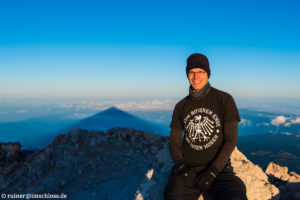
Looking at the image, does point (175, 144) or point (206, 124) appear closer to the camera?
point (206, 124)

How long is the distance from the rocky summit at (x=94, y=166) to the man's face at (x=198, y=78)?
7.61 feet

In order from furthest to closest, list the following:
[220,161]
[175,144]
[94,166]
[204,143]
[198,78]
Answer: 1. [94,166]
2. [175,144]
3. [198,78]
4. [204,143]
5. [220,161]

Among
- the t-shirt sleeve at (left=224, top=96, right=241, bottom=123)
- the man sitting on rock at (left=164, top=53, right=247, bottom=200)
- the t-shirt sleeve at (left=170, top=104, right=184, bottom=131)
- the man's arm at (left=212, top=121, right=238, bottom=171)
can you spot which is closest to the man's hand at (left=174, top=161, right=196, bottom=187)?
the man sitting on rock at (left=164, top=53, right=247, bottom=200)

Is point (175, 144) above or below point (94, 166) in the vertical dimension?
above

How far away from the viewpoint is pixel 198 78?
336cm

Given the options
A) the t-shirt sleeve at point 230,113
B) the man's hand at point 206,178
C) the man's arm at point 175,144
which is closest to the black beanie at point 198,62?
the t-shirt sleeve at point 230,113

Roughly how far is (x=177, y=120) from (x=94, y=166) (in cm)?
552

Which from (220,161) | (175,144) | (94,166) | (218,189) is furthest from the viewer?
(94,166)

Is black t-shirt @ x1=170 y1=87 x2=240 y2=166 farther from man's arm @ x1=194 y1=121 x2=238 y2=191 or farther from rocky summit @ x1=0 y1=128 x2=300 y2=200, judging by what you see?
rocky summit @ x1=0 y1=128 x2=300 y2=200

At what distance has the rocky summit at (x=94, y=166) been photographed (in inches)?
262

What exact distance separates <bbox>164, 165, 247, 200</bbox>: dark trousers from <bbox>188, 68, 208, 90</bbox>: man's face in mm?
1440

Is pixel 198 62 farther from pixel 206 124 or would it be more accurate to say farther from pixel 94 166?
pixel 94 166

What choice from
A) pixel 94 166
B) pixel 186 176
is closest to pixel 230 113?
pixel 186 176

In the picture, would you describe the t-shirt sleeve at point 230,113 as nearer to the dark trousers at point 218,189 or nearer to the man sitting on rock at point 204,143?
the man sitting on rock at point 204,143
